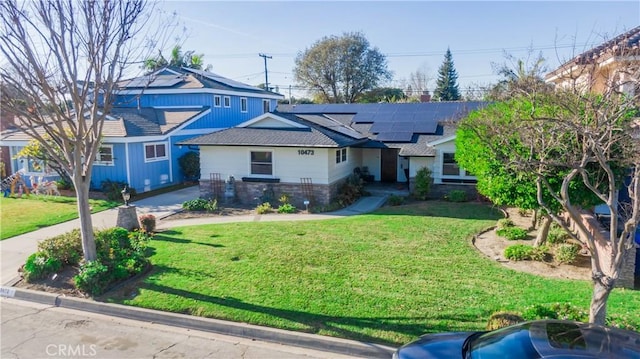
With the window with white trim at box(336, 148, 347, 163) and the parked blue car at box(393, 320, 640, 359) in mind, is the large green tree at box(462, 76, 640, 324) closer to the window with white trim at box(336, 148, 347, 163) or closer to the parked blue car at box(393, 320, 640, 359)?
the parked blue car at box(393, 320, 640, 359)

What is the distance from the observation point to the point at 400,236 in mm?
12008

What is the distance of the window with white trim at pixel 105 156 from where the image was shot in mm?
19587

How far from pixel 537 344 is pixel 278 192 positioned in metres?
13.8

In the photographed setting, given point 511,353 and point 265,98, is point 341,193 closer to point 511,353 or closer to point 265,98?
point 511,353

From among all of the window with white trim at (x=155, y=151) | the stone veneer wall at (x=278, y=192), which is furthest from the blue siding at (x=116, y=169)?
the stone veneer wall at (x=278, y=192)

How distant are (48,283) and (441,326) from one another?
7.87 meters

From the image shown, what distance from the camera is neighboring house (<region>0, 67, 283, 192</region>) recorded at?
64.0 ft

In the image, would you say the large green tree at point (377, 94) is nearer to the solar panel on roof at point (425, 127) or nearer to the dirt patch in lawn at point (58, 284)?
the solar panel on roof at point (425, 127)

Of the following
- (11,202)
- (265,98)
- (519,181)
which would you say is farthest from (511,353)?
(265,98)

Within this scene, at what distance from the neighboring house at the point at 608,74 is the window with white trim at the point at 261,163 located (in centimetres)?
1089

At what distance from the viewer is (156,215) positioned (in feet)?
50.7

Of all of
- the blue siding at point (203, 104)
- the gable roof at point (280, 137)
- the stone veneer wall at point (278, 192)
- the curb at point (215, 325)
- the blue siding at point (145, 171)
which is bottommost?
the curb at point (215, 325)

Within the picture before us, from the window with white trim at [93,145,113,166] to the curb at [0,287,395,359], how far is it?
38.6ft

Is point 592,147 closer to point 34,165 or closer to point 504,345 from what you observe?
point 504,345
